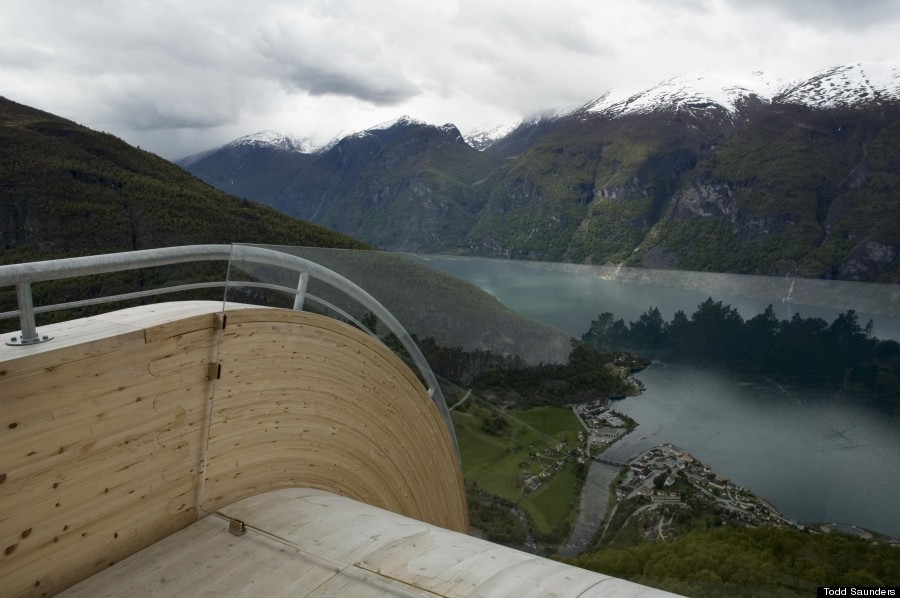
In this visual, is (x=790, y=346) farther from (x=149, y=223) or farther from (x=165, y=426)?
(x=149, y=223)

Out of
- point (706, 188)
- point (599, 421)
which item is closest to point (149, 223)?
point (599, 421)

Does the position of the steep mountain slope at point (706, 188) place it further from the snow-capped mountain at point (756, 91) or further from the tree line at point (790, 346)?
the tree line at point (790, 346)

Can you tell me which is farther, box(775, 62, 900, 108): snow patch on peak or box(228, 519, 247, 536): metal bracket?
box(775, 62, 900, 108): snow patch on peak

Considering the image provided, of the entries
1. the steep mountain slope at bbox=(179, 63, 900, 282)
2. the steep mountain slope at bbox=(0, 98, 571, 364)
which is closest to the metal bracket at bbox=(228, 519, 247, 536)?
the steep mountain slope at bbox=(0, 98, 571, 364)

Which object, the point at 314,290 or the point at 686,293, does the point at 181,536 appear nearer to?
the point at 314,290

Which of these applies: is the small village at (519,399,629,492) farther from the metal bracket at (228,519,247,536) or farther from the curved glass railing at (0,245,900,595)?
the metal bracket at (228,519,247,536)

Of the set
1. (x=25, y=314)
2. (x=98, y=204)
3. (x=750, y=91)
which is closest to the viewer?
(x=25, y=314)
